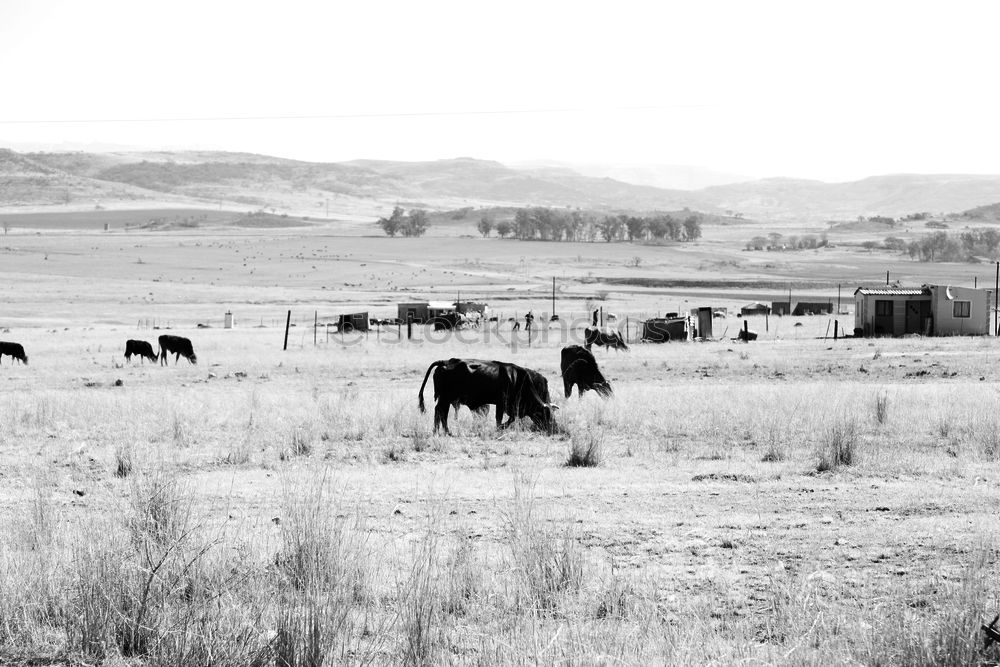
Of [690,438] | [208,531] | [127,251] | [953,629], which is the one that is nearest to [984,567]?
[953,629]

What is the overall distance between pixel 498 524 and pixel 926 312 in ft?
126

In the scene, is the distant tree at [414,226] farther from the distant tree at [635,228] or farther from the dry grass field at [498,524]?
the dry grass field at [498,524]

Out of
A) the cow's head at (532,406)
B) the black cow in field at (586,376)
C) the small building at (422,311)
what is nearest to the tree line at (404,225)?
the small building at (422,311)

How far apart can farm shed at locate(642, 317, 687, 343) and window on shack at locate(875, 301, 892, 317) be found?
8313mm

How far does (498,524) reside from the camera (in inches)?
340

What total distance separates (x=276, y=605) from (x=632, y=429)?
9398mm

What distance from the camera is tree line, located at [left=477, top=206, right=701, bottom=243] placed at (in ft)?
553

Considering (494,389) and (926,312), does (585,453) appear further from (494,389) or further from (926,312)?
(926,312)

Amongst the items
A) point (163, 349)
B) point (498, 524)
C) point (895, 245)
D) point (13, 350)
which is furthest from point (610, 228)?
point (498, 524)

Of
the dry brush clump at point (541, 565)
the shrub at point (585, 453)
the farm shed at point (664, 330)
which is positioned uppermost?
the dry brush clump at point (541, 565)

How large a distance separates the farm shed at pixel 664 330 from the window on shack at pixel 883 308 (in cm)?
831

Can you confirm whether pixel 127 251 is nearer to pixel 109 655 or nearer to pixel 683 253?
pixel 683 253

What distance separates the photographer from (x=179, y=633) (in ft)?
17.9

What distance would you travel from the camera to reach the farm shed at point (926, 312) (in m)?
41.8
